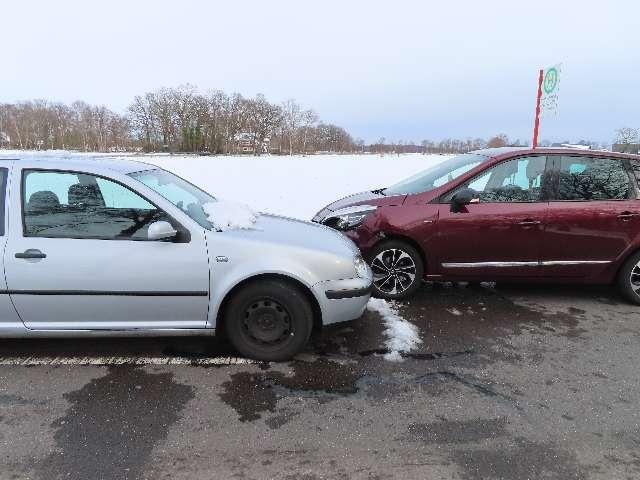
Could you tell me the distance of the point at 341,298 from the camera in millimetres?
3564

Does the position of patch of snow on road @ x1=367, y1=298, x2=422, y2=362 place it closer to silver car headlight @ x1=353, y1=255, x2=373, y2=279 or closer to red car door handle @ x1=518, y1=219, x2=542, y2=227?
silver car headlight @ x1=353, y1=255, x2=373, y2=279

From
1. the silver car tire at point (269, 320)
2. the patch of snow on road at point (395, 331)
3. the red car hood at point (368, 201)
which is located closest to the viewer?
the silver car tire at point (269, 320)

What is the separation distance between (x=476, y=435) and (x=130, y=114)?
3612 inches

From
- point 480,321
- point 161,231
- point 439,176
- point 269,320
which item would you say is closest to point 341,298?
point 269,320

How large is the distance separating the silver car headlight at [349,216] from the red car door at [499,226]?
2.68 feet

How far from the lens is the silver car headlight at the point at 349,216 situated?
5078 millimetres

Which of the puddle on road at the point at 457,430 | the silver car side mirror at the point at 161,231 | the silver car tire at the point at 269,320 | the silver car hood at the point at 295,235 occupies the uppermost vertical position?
the silver car side mirror at the point at 161,231

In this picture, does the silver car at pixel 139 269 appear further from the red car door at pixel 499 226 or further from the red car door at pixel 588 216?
the red car door at pixel 588 216

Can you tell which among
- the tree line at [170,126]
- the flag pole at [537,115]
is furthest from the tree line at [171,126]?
the flag pole at [537,115]

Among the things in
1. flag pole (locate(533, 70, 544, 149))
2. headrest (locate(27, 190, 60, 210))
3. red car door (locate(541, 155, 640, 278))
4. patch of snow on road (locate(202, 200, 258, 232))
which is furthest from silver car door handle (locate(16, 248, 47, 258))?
flag pole (locate(533, 70, 544, 149))

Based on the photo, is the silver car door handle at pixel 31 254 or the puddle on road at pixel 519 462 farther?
the silver car door handle at pixel 31 254

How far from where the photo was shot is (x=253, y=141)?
92.5m

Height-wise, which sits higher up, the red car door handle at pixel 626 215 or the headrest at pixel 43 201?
the headrest at pixel 43 201

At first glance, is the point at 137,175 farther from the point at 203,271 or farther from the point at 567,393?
the point at 567,393
